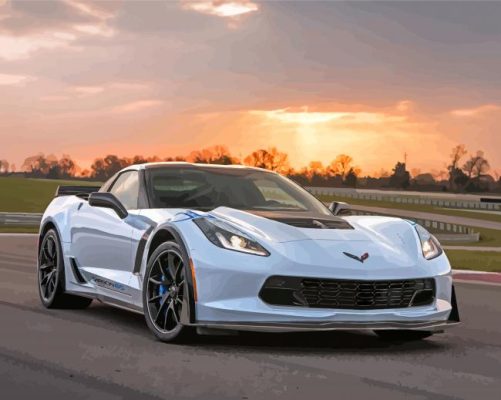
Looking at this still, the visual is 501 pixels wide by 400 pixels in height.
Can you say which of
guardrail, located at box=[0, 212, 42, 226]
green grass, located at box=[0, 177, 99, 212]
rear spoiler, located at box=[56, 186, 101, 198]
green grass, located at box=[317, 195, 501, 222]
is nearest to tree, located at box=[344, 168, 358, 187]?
green grass, located at box=[317, 195, 501, 222]

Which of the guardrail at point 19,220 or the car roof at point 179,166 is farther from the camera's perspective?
the guardrail at point 19,220

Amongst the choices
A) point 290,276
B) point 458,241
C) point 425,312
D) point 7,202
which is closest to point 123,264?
point 290,276

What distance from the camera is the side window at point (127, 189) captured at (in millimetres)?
8695

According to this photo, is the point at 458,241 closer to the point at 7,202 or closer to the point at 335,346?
the point at 7,202

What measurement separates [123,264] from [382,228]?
7.34ft

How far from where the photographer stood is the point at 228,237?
7254 mm

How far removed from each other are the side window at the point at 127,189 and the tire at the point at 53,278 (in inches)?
38.4

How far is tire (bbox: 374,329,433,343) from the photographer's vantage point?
797 cm

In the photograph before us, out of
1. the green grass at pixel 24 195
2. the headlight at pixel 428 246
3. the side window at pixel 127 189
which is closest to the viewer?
the headlight at pixel 428 246

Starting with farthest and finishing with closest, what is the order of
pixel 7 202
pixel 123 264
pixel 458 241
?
pixel 7 202 → pixel 458 241 → pixel 123 264

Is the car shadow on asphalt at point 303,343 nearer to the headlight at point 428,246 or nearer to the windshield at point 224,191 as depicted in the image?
the headlight at point 428,246

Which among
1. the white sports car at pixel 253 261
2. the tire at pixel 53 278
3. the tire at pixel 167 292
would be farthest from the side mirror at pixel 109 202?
the tire at pixel 53 278

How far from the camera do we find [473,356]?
7258 millimetres

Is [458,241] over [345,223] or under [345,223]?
under
